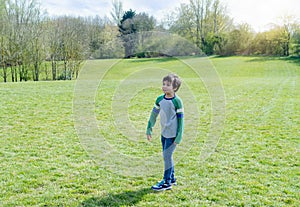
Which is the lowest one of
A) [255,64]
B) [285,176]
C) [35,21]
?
[285,176]

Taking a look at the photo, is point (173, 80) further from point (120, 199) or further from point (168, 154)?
point (120, 199)

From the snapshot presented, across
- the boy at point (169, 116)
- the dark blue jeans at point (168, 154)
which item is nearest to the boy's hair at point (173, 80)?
the boy at point (169, 116)

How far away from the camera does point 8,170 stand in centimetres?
459

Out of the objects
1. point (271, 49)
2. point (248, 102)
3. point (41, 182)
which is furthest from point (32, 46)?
point (271, 49)

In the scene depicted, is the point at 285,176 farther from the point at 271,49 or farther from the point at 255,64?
the point at 271,49

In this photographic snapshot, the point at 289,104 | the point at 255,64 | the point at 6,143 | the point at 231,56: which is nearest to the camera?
the point at 6,143

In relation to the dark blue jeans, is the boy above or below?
above

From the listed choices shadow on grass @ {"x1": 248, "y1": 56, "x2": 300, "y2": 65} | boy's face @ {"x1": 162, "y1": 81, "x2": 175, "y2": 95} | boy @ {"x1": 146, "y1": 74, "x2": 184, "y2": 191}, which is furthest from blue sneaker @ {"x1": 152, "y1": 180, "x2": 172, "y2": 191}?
shadow on grass @ {"x1": 248, "y1": 56, "x2": 300, "y2": 65}

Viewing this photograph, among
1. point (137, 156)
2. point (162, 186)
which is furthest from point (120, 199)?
point (137, 156)

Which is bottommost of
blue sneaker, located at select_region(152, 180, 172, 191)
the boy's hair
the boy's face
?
blue sneaker, located at select_region(152, 180, 172, 191)

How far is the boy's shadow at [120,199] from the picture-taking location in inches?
137

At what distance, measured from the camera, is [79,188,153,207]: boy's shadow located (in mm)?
3488

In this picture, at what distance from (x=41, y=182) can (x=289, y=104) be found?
1088 cm

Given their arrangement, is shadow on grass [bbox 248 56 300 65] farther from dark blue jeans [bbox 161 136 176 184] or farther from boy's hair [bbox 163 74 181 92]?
boy's hair [bbox 163 74 181 92]
